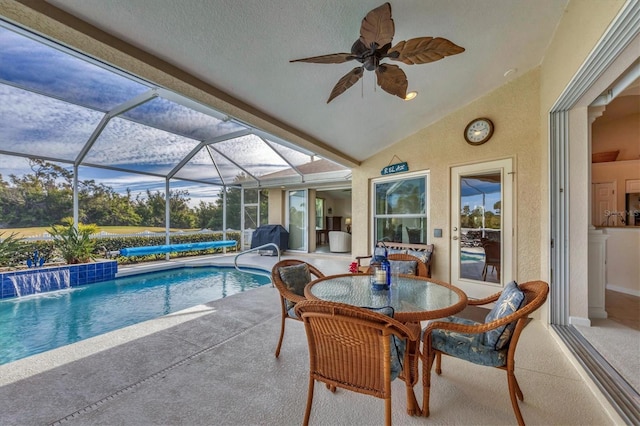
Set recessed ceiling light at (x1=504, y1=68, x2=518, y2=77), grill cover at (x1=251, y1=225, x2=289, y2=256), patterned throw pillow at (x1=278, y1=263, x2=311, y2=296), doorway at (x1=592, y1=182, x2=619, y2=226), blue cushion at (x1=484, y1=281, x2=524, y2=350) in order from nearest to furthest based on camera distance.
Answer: blue cushion at (x1=484, y1=281, x2=524, y2=350) → patterned throw pillow at (x1=278, y1=263, x2=311, y2=296) → recessed ceiling light at (x1=504, y1=68, x2=518, y2=77) → doorway at (x1=592, y1=182, x2=619, y2=226) → grill cover at (x1=251, y1=225, x2=289, y2=256)

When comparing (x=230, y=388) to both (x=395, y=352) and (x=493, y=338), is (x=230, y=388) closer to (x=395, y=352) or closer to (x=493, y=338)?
(x=395, y=352)

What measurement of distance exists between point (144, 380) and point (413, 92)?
4146 millimetres

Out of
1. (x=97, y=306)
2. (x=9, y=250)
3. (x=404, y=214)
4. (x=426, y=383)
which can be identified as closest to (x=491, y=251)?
(x=404, y=214)

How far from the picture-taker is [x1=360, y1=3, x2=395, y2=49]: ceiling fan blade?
151 cm

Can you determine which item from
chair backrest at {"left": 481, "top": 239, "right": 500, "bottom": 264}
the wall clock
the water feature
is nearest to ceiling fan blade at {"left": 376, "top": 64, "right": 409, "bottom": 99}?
the wall clock

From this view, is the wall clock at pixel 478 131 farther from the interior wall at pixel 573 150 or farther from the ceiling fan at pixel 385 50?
the ceiling fan at pixel 385 50

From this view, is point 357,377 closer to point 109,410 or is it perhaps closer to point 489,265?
point 109,410

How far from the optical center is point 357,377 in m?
1.36

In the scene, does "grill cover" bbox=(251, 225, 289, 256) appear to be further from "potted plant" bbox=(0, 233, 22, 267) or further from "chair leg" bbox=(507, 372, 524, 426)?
"chair leg" bbox=(507, 372, 524, 426)

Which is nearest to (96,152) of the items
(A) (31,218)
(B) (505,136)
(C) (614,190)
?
(A) (31,218)

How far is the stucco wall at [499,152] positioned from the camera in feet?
10.8

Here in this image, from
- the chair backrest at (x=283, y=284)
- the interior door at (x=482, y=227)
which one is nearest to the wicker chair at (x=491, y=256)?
the interior door at (x=482, y=227)

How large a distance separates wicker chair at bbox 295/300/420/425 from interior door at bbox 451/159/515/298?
302cm

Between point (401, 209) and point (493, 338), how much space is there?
3.56 metres
